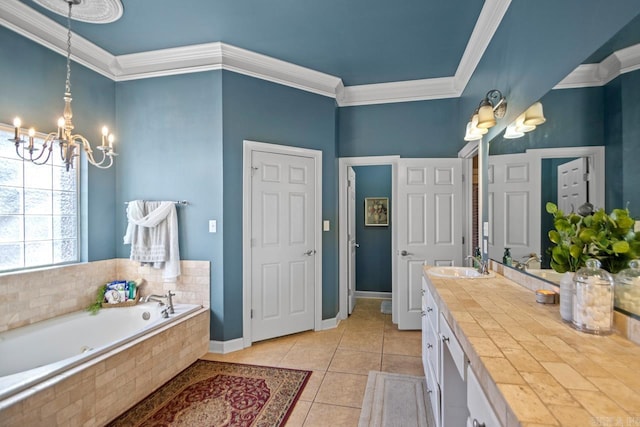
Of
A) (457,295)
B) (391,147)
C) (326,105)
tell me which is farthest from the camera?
(391,147)

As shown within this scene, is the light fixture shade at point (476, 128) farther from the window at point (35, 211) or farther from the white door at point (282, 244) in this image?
the window at point (35, 211)

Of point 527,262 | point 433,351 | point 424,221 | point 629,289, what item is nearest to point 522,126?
point 527,262

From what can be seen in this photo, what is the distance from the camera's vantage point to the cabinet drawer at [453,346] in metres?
1.06

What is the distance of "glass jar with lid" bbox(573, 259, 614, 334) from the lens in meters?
0.98

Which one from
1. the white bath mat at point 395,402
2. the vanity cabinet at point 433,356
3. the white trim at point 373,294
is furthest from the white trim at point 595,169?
the white trim at point 373,294

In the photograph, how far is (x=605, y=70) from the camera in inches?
42.1

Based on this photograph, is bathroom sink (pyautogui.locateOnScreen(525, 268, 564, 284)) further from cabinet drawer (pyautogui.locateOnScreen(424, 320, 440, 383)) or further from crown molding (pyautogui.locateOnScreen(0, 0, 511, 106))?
crown molding (pyautogui.locateOnScreen(0, 0, 511, 106))

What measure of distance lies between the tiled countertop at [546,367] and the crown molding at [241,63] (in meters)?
1.98

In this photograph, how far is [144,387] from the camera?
6.68 ft

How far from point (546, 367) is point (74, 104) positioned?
12.1ft

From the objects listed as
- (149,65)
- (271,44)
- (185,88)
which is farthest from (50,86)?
(271,44)

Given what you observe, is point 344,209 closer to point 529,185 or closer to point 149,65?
point 529,185

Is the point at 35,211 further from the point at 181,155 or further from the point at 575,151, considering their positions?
the point at 575,151

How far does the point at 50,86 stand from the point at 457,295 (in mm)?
→ 3465
